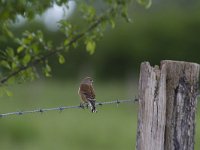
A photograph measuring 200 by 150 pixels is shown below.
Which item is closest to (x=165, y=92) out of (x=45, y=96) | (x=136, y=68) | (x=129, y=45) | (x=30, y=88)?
(x=45, y=96)

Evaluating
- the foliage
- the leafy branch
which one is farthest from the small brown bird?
the leafy branch

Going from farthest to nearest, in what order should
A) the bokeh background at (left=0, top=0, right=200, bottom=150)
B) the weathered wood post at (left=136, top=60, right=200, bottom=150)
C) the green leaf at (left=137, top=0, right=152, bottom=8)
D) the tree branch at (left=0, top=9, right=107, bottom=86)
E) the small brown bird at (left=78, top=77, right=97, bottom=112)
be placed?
the bokeh background at (left=0, top=0, right=200, bottom=150)
the green leaf at (left=137, top=0, right=152, bottom=8)
the tree branch at (left=0, top=9, right=107, bottom=86)
the small brown bird at (left=78, top=77, right=97, bottom=112)
the weathered wood post at (left=136, top=60, right=200, bottom=150)

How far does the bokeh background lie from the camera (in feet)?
48.4

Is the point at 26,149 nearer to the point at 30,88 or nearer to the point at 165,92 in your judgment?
the point at 165,92

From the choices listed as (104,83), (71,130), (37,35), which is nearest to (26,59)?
(37,35)

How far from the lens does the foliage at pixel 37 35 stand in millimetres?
7316

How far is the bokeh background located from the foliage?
3140 mm

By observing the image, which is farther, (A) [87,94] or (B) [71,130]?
(B) [71,130]

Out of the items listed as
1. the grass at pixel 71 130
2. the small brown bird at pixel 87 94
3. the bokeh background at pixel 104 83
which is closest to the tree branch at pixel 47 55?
the small brown bird at pixel 87 94

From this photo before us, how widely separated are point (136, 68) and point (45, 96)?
14124mm

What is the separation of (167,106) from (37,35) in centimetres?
231

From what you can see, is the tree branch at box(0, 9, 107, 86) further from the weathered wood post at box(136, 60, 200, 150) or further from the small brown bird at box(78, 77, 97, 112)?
the weathered wood post at box(136, 60, 200, 150)

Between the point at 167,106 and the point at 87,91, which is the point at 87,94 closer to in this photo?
the point at 87,91

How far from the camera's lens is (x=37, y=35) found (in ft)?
24.5
